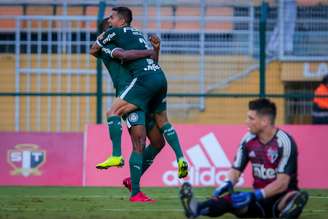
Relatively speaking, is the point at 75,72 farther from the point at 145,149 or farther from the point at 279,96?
the point at 145,149

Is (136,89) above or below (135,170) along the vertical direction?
above

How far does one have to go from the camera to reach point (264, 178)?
8.59 meters

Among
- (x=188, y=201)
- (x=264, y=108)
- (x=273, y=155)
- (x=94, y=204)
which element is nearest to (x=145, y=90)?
(x=94, y=204)

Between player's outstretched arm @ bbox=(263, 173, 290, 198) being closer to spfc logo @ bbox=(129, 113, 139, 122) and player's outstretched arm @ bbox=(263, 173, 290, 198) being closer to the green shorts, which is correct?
spfc logo @ bbox=(129, 113, 139, 122)

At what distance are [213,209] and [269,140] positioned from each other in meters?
0.88

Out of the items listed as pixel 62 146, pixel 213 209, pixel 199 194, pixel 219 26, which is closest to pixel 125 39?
pixel 199 194

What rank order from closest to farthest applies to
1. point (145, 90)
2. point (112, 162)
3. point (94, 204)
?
point (94, 204) < point (112, 162) < point (145, 90)

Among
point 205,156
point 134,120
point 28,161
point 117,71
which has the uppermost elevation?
point 117,71

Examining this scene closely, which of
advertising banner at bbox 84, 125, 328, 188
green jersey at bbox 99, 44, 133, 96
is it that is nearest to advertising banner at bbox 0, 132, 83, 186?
advertising banner at bbox 84, 125, 328, 188

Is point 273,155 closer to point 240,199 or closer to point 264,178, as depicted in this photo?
point 264,178

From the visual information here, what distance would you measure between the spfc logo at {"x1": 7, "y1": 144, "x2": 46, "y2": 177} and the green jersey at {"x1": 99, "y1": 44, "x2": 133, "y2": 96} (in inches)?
201

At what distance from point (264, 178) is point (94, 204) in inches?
107

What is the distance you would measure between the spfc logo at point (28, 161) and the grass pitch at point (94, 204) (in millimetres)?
2211

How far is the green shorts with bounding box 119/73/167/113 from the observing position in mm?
10977
